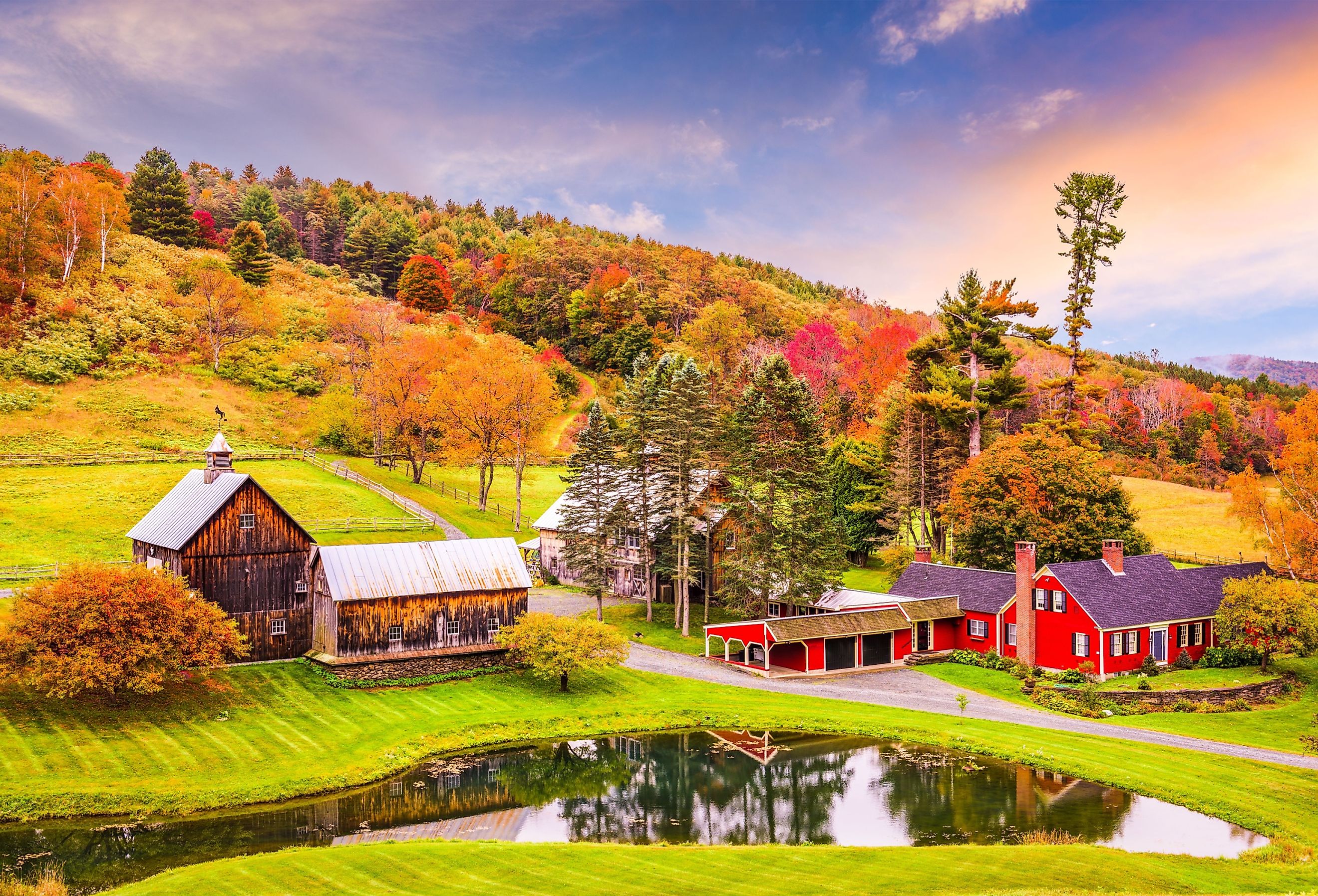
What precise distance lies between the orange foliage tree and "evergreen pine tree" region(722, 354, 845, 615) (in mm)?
22820

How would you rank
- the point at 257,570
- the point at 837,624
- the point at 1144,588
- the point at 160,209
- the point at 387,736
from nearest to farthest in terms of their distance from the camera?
the point at 387,736 → the point at 257,570 → the point at 837,624 → the point at 1144,588 → the point at 160,209

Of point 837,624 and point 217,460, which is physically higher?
point 217,460

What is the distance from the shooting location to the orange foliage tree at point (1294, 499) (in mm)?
46188

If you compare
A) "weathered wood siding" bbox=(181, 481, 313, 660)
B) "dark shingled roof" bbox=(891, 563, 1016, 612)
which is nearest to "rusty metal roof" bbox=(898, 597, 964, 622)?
"dark shingled roof" bbox=(891, 563, 1016, 612)

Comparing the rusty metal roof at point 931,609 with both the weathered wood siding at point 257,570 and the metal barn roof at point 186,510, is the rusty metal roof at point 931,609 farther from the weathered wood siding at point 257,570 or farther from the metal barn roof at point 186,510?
the metal barn roof at point 186,510

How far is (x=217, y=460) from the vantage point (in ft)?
129

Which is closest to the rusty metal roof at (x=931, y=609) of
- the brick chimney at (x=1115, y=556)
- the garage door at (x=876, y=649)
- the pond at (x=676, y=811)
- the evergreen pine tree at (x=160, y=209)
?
the garage door at (x=876, y=649)

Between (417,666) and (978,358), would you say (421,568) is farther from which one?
(978,358)

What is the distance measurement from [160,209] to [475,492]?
64.4 meters

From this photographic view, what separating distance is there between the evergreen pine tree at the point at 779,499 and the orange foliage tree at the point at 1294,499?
22.8 metres

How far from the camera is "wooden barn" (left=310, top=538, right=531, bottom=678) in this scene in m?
37.0

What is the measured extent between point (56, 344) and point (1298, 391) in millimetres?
142502

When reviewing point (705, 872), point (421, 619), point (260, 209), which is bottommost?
point (705, 872)

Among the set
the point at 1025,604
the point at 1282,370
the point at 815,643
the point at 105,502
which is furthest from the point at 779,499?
the point at 1282,370
